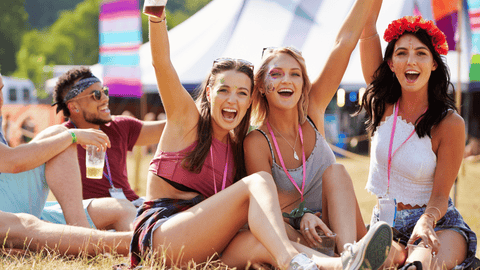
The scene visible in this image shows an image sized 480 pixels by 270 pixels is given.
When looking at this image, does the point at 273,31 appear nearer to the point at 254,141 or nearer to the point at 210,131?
the point at 254,141

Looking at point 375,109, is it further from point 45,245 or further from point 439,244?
point 45,245

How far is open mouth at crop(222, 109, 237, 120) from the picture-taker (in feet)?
8.80

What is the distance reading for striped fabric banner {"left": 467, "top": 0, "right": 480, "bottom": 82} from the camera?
5911 millimetres

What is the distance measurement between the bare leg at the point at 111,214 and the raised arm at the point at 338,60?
4.83ft

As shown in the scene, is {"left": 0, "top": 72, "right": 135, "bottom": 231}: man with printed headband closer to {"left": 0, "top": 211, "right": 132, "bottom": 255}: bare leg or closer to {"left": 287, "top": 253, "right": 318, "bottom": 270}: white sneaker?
{"left": 0, "top": 211, "right": 132, "bottom": 255}: bare leg

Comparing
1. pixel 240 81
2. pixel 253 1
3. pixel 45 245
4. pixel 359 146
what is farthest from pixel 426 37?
pixel 359 146

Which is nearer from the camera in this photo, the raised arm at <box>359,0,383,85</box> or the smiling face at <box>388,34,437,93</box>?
the smiling face at <box>388,34,437,93</box>

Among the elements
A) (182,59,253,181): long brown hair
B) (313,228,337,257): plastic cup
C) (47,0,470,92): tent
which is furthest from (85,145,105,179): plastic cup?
(47,0,470,92): tent

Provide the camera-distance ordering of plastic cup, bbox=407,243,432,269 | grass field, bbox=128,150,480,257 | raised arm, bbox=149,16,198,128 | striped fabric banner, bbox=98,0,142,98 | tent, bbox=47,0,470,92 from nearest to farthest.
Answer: plastic cup, bbox=407,243,432,269 → raised arm, bbox=149,16,198,128 → grass field, bbox=128,150,480,257 → striped fabric banner, bbox=98,0,142,98 → tent, bbox=47,0,470,92

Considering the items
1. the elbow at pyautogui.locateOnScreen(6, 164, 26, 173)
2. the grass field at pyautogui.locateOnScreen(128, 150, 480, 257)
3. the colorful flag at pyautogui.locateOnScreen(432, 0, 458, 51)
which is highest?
the colorful flag at pyautogui.locateOnScreen(432, 0, 458, 51)

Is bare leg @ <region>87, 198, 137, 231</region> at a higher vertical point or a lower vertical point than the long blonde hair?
lower

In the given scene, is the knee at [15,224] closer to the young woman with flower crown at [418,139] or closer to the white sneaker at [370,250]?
the white sneaker at [370,250]

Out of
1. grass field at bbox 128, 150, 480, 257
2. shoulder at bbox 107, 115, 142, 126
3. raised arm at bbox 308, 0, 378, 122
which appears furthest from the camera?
grass field at bbox 128, 150, 480, 257

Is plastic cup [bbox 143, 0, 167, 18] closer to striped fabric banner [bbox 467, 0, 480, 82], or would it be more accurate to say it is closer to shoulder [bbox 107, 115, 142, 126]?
shoulder [bbox 107, 115, 142, 126]
